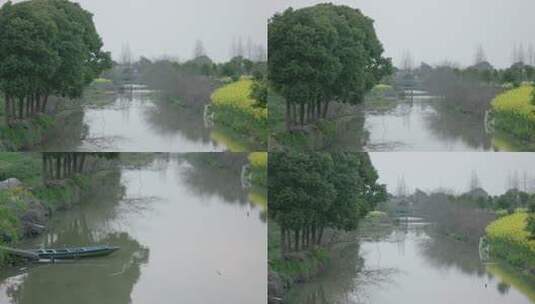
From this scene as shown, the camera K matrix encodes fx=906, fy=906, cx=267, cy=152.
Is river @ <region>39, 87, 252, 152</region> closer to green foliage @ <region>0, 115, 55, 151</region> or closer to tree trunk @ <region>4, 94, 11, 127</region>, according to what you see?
green foliage @ <region>0, 115, 55, 151</region>

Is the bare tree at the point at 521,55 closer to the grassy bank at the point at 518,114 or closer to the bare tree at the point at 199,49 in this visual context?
the grassy bank at the point at 518,114

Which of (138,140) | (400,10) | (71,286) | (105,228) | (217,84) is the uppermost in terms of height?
(400,10)

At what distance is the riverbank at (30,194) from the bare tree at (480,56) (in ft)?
7.68

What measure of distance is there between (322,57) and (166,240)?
1.49 metres

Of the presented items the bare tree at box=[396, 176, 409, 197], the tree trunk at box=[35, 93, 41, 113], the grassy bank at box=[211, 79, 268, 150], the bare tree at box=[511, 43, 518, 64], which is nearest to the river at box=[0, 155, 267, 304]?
the grassy bank at box=[211, 79, 268, 150]

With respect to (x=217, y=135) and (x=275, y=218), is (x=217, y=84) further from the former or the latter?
(x=275, y=218)

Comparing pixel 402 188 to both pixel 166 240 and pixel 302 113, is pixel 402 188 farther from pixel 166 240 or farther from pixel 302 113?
pixel 166 240

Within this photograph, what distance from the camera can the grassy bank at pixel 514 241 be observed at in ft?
18.2

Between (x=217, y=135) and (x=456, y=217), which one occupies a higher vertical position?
(x=217, y=135)

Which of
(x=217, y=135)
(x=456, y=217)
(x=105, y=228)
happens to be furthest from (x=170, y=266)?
(x=456, y=217)

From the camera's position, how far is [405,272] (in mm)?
5602

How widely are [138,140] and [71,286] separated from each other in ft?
3.24

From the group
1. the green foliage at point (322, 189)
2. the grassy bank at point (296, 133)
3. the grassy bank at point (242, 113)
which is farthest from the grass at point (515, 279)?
the grassy bank at point (242, 113)

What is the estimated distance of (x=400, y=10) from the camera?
555 cm
